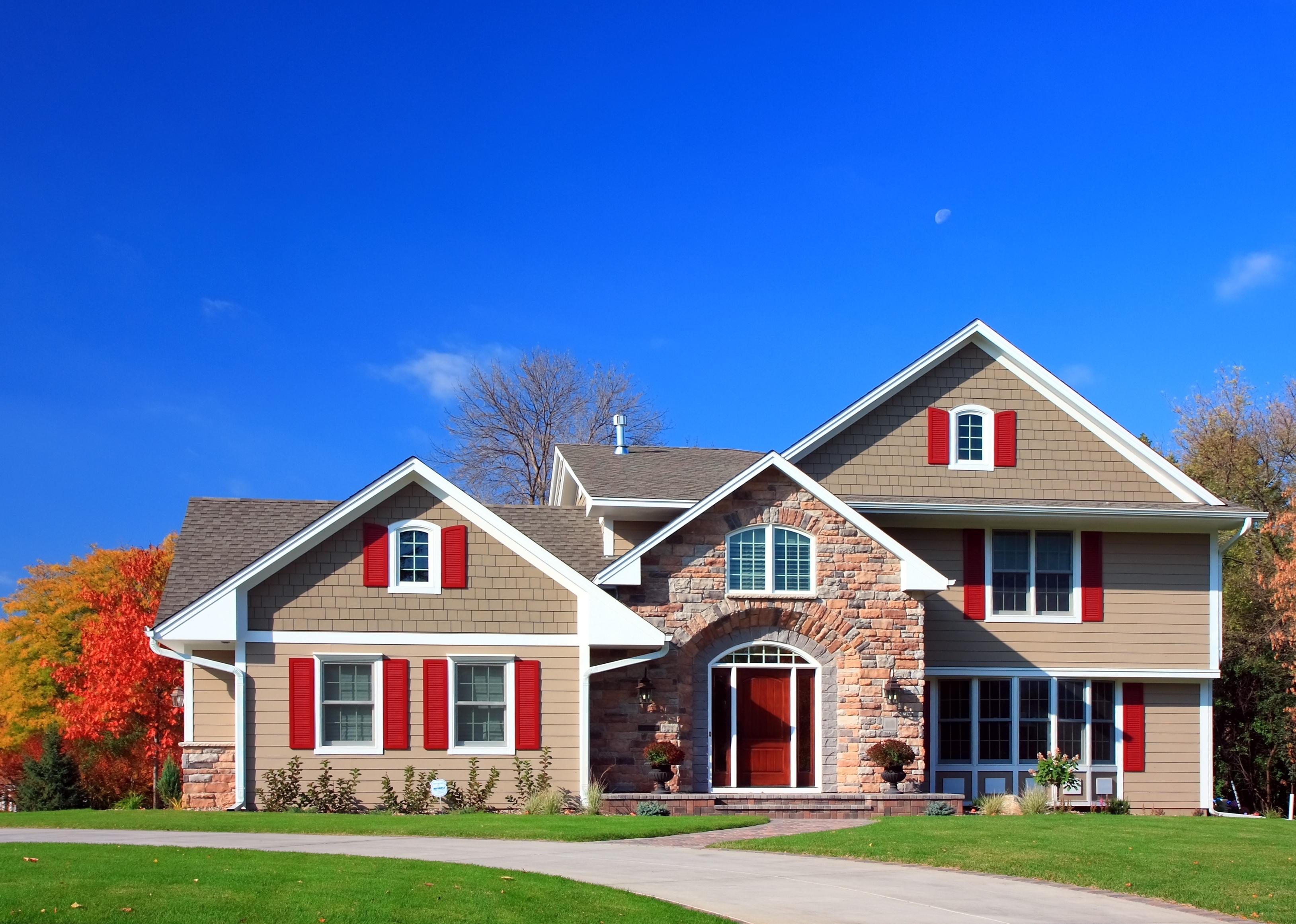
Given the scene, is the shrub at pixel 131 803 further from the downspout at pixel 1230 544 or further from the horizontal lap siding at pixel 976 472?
the downspout at pixel 1230 544

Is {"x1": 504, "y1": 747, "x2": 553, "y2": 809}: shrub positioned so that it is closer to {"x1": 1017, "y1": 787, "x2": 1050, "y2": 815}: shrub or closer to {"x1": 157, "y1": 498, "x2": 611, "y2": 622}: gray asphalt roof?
{"x1": 157, "y1": 498, "x2": 611, "y2": 622}: gray asphalt roof

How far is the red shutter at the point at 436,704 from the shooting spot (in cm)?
2014

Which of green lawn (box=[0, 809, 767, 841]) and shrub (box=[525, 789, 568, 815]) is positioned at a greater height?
green lawn (box=[0, 809, 767, 841])

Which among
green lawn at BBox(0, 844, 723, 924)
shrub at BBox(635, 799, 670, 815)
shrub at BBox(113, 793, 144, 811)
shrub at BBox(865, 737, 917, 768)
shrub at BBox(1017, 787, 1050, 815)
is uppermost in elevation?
green lawn at BBox(0, 844, 723, 924)

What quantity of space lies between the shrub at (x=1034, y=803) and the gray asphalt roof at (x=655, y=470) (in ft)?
23.5

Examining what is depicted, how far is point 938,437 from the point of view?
78.7ft

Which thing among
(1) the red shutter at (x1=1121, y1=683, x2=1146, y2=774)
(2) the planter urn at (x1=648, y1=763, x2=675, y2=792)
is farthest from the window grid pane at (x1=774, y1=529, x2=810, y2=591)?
(1) the red shutter at (x1=1121, y1=683, x2=1146, y2=774)

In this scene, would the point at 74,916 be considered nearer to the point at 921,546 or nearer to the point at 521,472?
the point at 921,546

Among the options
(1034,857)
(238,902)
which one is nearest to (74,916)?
(238,902)

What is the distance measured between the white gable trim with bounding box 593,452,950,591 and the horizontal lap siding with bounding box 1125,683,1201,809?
219 inches

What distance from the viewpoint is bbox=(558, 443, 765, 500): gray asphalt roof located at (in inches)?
917

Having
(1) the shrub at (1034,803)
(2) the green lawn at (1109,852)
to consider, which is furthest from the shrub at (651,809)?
(1) the shrub at (1034,803)

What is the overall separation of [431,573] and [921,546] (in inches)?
348

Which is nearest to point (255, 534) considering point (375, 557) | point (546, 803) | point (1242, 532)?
point (375, 557)
